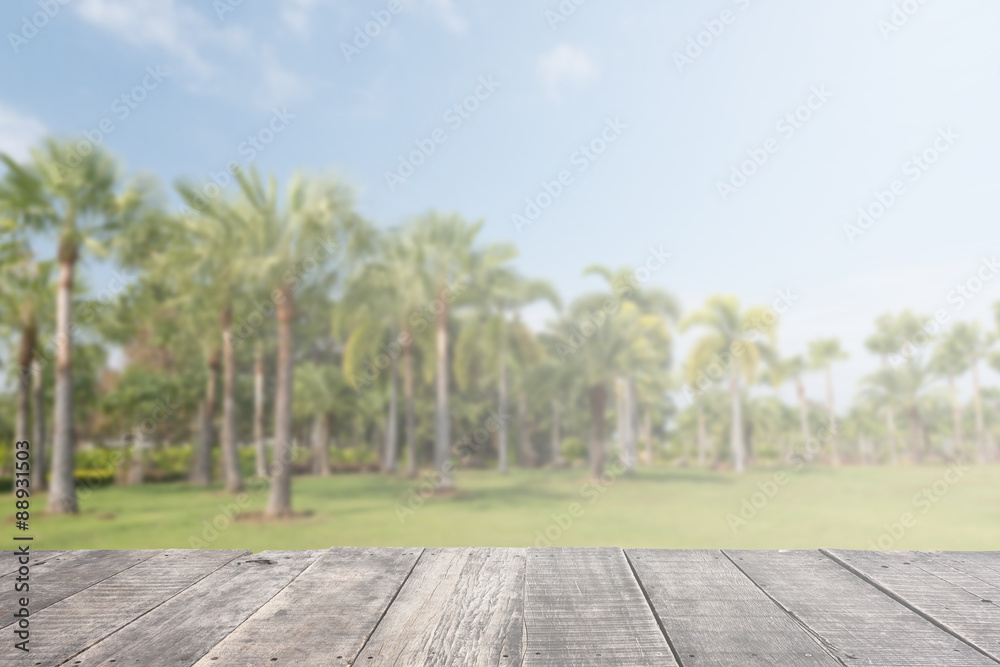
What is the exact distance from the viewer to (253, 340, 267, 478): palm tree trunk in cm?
1860

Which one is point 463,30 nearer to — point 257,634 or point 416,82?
point 416,82

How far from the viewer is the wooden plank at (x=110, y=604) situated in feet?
3.62

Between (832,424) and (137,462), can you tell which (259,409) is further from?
(832,424)

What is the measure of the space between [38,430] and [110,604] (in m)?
18.6

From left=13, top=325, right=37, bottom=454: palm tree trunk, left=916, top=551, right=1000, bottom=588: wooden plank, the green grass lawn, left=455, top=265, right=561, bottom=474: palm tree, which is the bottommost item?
the green grass lawn

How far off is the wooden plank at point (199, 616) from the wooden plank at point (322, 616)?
0.03 m

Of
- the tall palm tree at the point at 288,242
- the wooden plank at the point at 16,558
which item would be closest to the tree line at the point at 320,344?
the tall palm tree at the point at 288,242

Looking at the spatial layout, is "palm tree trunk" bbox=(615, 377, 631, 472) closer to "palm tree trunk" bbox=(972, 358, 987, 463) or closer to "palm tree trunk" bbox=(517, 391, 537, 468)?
"palm tree trunk" bbox=(517, 391, 537, 468)

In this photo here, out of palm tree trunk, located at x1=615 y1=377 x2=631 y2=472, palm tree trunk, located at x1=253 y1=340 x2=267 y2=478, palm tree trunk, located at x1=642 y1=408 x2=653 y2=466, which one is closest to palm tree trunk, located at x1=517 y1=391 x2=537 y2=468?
palm tree trunk, located at x1=615 y1=377 x2=631 y2=472

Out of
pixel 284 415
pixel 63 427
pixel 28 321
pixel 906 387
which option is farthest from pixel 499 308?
pixel 906 387

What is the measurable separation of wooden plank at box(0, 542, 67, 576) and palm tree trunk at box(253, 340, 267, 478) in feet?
55.3

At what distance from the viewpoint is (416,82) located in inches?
1107

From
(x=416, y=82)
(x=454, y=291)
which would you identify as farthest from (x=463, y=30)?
(x=454, y=291)

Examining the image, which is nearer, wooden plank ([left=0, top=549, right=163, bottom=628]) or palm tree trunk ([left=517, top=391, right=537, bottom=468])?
wooden plank ([left=0, top=549, right=163, bottom=628])
